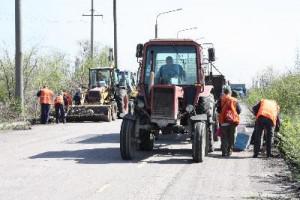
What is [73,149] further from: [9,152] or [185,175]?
[185,175]

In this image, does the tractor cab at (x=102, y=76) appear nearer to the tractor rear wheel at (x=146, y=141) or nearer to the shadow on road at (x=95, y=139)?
the shadow on road at (x=95, y=139)

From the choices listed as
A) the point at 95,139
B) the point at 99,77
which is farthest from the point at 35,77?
the point at 95,139

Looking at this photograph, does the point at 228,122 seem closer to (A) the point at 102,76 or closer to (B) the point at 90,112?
(B) the point at 90,112

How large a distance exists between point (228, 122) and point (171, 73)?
6.21ft

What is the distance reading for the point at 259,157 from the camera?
16.7 m

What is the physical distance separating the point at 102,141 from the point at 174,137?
2502mm

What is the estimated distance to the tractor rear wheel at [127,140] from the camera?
15.6 meters

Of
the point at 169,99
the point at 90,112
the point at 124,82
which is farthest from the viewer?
the point at 124,82

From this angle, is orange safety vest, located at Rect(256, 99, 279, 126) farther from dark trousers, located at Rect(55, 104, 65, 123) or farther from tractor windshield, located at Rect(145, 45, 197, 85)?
dark trousers, located at Rect(55, 104, 65, 123)

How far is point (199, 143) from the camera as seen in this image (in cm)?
1535

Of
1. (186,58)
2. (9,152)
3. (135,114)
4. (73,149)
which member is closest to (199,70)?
(186,58)

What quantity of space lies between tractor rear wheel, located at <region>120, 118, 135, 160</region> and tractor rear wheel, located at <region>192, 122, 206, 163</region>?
150 cm

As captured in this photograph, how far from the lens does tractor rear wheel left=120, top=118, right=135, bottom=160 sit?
15633 millimetres

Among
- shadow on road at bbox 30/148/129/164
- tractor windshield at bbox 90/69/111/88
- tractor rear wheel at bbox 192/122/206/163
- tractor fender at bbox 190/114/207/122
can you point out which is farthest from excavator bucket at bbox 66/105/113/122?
tractor rear wheel at bbox 192/122/206/163
